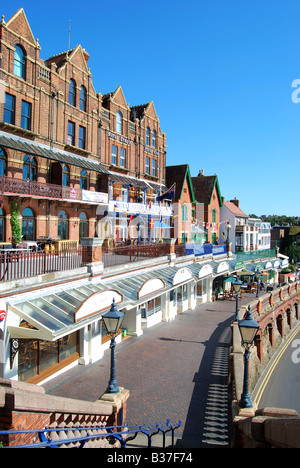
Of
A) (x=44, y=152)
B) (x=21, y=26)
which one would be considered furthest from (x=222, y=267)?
(x=21, y=26)

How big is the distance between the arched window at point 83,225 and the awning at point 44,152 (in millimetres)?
3578

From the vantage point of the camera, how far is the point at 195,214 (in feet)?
139

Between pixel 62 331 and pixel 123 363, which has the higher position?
pixel 62 331

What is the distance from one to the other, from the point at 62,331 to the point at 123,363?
5.14m

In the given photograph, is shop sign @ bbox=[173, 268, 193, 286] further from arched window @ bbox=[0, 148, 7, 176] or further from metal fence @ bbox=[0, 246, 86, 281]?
arched window @ bbox=[0, 148, 7, 176]

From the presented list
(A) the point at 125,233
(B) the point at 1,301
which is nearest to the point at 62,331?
(B) the point at 1,301

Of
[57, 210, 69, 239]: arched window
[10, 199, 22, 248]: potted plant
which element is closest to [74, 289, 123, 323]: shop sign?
[10, 199, 22, 248]: potted plant

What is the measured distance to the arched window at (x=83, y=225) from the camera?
2391 cm

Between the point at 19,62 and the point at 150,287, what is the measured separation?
15162mm

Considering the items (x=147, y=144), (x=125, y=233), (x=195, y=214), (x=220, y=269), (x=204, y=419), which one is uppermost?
(x=147, y=144)

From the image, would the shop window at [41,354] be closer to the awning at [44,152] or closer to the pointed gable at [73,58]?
the awning at [44,152]

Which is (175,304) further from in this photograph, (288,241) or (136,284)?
(288,241)

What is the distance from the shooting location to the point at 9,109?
722 inches

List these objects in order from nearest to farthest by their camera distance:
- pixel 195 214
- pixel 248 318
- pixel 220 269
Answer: pixel 248 318 < pixel 220 269 < pixel 195 214
